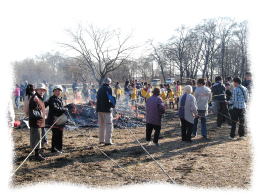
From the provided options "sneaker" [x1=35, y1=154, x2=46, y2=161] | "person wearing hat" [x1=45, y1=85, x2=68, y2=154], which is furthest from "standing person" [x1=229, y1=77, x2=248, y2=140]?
"sneaker" [x1=35, y1=154, x2=46, y2=161]

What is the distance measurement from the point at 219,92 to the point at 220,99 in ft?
1.25

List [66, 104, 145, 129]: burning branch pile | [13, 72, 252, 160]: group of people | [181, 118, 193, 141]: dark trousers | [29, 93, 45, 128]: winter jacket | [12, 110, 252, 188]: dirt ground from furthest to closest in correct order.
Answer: [66, 104, 145, 129]: burning branch pile → [181, 118, 193, 141]: dark trousers → [13, 72, 252, 160]: group of people → [29, 93, 45, 128]: winter jacket → [12, 110, 252, 188]: dirt ground

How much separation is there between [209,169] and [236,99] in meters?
3.36

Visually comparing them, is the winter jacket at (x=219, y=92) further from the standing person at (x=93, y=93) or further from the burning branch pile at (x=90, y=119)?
the standing person at (x=93, y=93)

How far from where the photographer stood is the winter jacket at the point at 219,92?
32.4 ft

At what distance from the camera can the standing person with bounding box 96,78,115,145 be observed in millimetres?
7293

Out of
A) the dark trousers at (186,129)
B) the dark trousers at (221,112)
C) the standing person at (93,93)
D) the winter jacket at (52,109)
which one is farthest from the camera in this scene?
the standing person at (93,93)

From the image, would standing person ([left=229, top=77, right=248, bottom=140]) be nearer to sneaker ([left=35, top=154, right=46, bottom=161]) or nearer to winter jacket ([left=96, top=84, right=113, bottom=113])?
winter jacket ([left=96, top=84, right=113, bottom=113])

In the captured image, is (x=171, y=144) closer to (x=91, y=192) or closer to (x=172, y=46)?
(x=91, y=192)

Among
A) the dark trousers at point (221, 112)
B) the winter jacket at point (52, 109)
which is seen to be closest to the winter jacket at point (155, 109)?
the winter jacket at point (52, 109)

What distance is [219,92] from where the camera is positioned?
9.99 meters

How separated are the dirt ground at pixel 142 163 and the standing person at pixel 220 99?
1840 mm

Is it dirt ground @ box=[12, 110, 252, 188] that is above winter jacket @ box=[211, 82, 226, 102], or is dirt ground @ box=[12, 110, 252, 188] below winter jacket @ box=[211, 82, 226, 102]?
below

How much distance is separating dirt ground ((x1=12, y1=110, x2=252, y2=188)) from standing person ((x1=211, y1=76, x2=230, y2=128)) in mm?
1840
